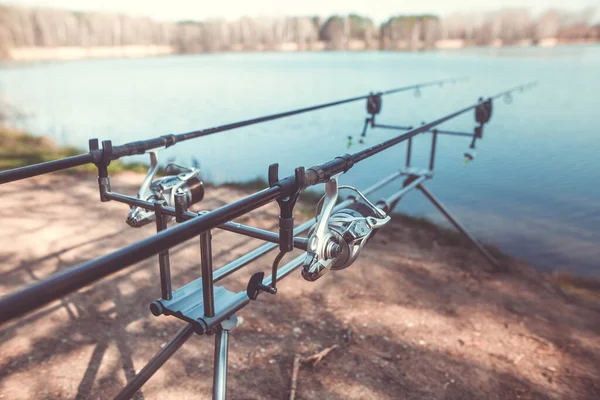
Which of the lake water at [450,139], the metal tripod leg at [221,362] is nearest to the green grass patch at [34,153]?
the lake water at [450,139]

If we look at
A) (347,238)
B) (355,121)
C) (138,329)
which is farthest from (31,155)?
(347,238)

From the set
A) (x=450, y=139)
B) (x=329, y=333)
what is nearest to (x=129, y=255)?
(x=329, y=333)

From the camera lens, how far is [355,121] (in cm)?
1295

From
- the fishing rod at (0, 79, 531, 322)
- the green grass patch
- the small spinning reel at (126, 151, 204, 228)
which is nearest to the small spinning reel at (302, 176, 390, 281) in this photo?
the fishing rod at (0, 79, 531, 322)

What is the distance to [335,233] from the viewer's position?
5.61 feet

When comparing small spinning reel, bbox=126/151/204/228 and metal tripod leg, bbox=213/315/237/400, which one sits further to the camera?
small spinning reel, bbox=126/151/204/228

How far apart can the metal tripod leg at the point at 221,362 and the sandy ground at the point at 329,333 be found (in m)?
0.79

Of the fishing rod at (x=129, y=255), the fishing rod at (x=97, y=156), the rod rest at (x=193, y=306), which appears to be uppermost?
the fishing rod at (x=129, y=255)

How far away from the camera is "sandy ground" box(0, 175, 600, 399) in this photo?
271 centimetres

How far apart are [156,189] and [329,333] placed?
5.18 feet

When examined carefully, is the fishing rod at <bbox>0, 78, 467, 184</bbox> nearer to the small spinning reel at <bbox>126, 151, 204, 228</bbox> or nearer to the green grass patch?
the small spinning reel at <bbox>126, 151, 204, 228</bbox>

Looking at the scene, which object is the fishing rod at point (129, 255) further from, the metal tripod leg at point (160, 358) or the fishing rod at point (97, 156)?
the fishing rod at point (97, 156)

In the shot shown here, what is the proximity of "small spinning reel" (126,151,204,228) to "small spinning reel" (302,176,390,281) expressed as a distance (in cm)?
74

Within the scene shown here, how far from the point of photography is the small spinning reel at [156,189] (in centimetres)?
218
